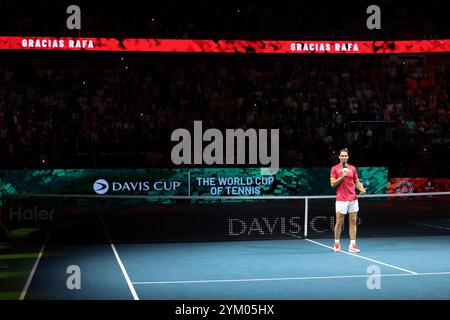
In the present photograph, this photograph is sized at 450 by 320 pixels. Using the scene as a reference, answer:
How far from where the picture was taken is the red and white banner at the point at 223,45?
1189 inches

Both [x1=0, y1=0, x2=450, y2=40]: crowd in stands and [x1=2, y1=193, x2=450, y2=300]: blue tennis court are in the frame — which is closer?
[x1=2, y1=193, x2=450, y2=300]: blue tennis court

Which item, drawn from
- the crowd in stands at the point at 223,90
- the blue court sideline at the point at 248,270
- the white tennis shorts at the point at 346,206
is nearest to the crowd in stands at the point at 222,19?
the crowd in stands at the point at 223,90

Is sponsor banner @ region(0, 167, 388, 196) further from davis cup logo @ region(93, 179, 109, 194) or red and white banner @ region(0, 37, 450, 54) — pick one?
red and white banner @ region(0, 37, 450, 54)

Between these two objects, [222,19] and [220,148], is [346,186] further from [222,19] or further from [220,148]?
[222,19]

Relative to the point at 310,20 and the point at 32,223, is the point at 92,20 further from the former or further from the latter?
the point at 32,223

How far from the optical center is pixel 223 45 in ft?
104

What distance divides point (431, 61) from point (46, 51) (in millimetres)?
18968

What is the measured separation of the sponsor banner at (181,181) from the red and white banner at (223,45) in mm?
7750

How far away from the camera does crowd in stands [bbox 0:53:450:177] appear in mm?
26031

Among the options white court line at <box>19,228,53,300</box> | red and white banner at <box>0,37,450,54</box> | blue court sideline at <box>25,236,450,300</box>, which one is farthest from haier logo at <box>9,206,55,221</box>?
red and white banner at <box>0,37,450,54</box>

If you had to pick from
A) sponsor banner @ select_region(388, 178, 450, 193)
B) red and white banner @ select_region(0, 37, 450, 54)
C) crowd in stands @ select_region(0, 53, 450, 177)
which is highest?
red and white banner @ select_region(0, 37, 450, 54)

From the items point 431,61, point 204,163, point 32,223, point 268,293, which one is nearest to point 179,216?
point 204,163

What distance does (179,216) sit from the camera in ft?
73.5

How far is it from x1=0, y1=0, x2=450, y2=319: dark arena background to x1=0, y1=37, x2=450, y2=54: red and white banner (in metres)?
0.07
